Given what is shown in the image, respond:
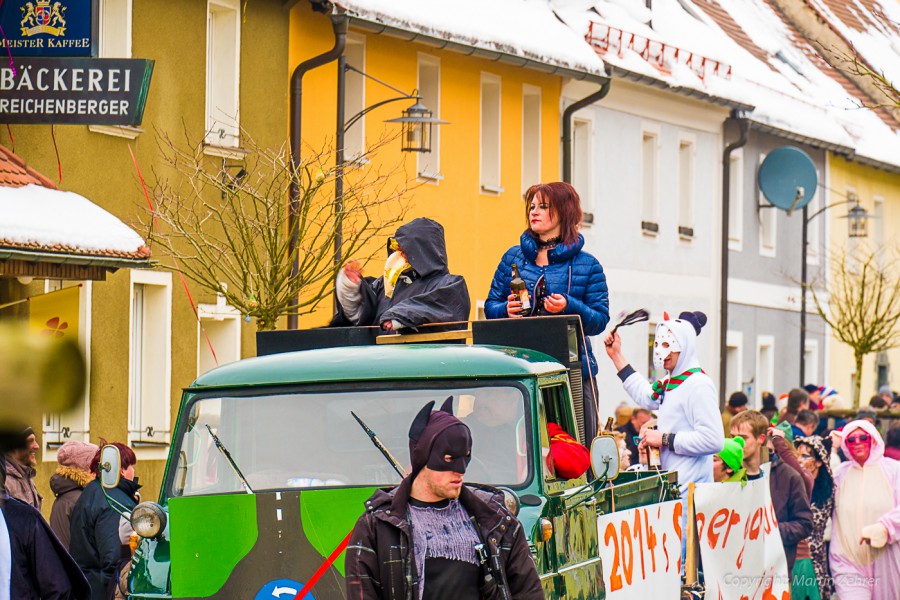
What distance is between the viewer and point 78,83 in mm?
13141

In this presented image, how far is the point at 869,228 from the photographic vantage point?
142 ft

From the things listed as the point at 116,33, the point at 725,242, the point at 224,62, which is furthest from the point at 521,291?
the point at 725,242

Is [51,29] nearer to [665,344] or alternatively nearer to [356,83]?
[665,344]

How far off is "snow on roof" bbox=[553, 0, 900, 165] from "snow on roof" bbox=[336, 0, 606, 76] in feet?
2.82

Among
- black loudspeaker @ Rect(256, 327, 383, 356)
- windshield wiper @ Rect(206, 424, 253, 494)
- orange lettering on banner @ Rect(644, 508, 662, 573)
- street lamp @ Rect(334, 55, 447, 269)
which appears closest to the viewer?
windshield wiper @ Rect(206, 424, 253, 494)

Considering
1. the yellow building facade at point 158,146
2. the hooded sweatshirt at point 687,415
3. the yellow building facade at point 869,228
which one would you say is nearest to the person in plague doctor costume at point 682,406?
the hooded sweatshirt at point 687,415

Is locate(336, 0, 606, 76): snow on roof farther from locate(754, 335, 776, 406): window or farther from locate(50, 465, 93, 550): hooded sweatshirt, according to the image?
locate(50, 465, 93, 550): hooded sweatshirt

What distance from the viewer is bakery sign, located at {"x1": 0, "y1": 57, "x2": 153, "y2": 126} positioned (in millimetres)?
12922

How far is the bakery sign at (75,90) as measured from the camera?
1292 cm

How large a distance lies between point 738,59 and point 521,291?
2955 cm

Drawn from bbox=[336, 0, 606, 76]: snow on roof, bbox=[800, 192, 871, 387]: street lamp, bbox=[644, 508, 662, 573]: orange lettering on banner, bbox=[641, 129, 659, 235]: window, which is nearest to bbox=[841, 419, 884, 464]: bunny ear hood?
bbox=[644, 508, 662, 573]: orange lettering on banner

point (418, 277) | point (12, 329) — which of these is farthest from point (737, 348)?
point (12, 329)

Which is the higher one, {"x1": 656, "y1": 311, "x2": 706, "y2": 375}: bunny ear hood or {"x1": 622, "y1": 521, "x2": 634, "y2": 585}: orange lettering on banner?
{"x1": 656, "y1": 311, "x2": 706, "y2": 375}: bunny ear hood

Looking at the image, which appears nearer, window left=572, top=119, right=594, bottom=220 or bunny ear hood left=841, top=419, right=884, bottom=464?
bunny ear hood left=841, top=419, right=884, bottom=464
